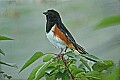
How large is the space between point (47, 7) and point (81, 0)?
21 centimetres

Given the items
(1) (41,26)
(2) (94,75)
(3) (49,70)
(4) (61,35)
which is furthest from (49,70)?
(1) (41,26)

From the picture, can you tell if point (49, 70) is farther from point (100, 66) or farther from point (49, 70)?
point (100, 66)

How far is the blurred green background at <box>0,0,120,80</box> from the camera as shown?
140 cm

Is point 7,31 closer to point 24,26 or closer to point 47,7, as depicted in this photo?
point 24,26

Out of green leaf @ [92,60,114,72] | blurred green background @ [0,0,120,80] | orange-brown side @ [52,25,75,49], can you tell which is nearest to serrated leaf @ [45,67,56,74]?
green leaf @ [92,60,114,72]

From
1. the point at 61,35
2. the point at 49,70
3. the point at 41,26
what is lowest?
the point at 49,70

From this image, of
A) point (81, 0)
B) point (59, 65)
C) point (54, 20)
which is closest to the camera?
point (59, 65)

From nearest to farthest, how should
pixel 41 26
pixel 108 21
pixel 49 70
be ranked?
pixel 108 21 < pixel 49 70 < pixel 41 26

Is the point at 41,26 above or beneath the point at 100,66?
above

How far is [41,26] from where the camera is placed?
147 cm

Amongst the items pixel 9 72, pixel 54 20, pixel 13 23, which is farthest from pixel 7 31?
pixel 54 20

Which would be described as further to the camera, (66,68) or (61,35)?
(61,35)

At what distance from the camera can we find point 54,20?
980 mm

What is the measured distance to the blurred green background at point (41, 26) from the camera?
1404 millimetres
